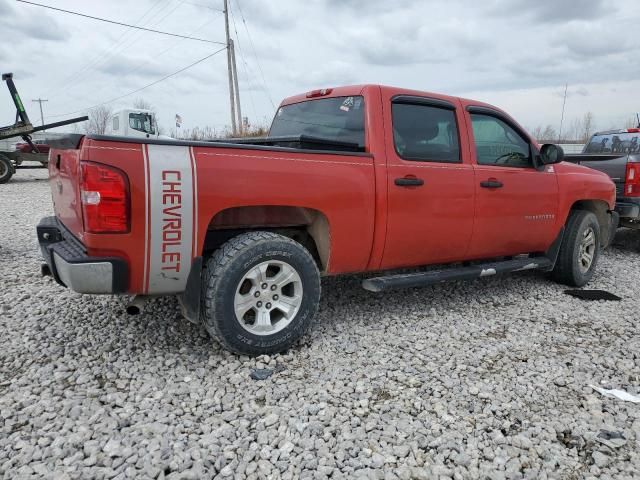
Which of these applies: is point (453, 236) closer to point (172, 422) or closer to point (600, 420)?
point (600, 420)

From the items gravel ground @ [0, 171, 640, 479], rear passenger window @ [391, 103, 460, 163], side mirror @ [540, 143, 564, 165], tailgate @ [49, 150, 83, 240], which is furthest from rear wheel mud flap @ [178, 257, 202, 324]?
side mirror @ [540, 143, 564, 165]

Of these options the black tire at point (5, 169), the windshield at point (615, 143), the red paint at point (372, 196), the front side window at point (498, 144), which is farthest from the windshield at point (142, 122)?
the front side window at point (498, 144)

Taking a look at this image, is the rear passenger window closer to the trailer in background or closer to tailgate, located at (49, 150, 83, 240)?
tailgate, located at (49, 150, 83, 240)

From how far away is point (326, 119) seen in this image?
4.23 metres

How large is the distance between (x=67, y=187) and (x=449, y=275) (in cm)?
301

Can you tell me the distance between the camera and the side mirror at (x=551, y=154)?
472cm

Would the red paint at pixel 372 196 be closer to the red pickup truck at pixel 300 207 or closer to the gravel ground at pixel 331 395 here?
the red pickup truck at pixel 300 207

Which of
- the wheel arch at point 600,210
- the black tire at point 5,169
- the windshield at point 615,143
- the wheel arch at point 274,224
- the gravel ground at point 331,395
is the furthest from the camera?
the black tire at point 5,169

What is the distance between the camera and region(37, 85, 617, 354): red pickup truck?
2.83m

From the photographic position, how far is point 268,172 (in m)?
3.20

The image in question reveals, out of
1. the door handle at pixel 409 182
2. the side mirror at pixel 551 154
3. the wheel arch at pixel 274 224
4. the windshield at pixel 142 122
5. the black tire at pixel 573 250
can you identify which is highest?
the windshield at pixel 142 122

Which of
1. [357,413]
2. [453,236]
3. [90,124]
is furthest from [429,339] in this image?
[90,124]

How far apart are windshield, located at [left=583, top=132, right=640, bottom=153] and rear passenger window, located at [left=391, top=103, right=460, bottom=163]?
4.98 metres

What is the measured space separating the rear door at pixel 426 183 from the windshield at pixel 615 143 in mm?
4958
